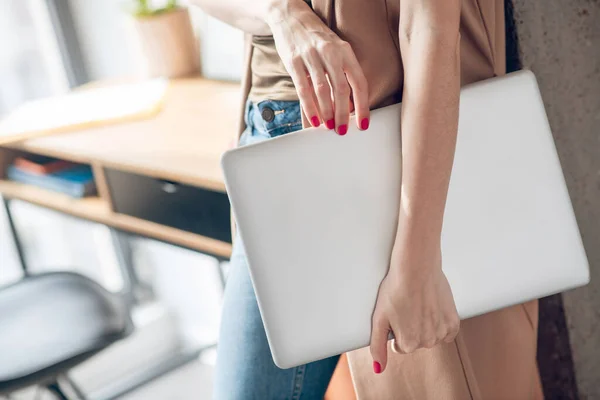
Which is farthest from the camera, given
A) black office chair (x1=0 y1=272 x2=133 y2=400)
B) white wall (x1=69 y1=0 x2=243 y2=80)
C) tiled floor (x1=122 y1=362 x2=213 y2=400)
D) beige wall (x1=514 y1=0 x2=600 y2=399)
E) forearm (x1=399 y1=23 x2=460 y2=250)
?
tiled floor (x1=122 y1=362 x2=213 y2=400)

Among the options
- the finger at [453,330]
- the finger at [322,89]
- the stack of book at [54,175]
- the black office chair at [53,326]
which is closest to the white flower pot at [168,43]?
the stack of book at [54,175]

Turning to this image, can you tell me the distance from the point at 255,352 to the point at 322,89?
14.5 inches

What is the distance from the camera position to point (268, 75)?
982mm

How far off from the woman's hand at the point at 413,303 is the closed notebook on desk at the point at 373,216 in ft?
0.05

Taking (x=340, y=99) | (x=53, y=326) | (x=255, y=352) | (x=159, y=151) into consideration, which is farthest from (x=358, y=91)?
(x=53, y=326)

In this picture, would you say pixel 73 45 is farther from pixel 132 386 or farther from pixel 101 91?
pixel 132 386

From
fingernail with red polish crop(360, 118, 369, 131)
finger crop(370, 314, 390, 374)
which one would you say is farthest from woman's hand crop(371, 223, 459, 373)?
fingernail with red polish crop(360, 118, 369, 131)

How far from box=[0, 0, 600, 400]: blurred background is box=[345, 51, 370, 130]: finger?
54 cm

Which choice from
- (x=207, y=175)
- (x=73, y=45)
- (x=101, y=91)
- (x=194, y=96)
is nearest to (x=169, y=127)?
(x=194, y=96)

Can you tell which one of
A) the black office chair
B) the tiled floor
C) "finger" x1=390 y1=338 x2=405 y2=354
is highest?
"finger" x1=390 y1=338 x2=405 y2=354

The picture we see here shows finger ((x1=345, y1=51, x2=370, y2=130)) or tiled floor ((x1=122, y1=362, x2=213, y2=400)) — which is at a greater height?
finger ((x1=345, y1=51, x2=370, y2=130))

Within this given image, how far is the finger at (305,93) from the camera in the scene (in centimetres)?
82

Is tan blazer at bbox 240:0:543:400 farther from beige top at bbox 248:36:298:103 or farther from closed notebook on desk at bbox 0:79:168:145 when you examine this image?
closed notebook on desk at bbox 0:79:168:145

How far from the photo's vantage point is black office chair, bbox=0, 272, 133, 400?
4.61 ft
